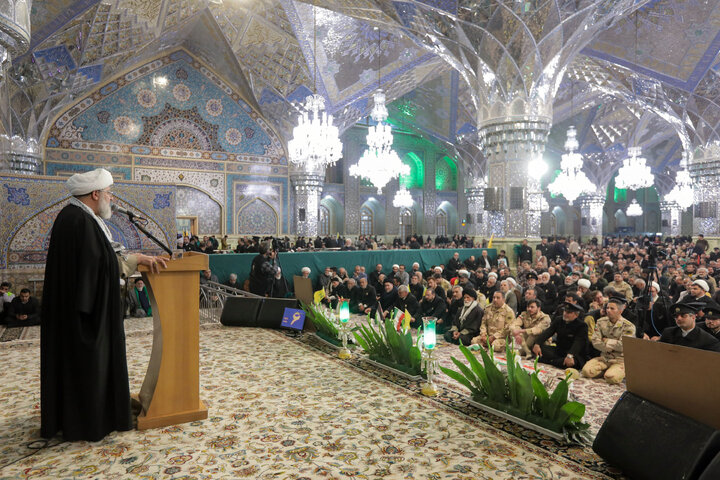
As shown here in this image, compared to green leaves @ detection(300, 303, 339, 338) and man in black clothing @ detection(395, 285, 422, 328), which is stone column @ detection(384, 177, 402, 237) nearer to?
man in black clothing @ detection(395, 285, 422, 328)

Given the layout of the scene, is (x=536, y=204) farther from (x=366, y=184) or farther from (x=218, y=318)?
(x=366, y=184)

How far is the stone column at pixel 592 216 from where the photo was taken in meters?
20.0

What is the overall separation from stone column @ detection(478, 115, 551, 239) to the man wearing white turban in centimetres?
755

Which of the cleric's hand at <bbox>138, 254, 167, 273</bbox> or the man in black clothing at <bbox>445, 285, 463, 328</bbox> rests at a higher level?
the cleric's hand at <bbox>138, 254, 167, 273</bbox>

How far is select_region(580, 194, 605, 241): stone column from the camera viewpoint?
65.5ft

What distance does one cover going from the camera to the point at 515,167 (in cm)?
862

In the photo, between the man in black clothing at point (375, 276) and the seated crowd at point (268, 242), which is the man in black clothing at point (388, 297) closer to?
the man in black clothing at point (375, 276)

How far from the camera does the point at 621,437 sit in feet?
6.90

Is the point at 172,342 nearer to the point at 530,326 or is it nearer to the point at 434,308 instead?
the point at 530,326

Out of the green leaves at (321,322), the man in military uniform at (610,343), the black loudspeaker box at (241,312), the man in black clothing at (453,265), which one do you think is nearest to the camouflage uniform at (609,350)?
the man in military uniform at (610,343)

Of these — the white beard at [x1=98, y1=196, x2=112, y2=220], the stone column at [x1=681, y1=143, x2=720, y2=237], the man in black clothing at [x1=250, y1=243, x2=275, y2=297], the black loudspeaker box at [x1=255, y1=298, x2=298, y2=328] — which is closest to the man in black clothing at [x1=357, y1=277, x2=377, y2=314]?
the man in black clothing at [x1=250, y1=243, x2=275, y2=297]

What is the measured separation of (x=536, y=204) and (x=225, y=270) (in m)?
5.68

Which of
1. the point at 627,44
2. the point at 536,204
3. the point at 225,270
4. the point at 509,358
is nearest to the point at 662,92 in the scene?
the point at 627,44

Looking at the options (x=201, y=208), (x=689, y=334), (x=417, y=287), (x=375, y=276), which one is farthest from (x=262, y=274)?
(x=201, y=208)
